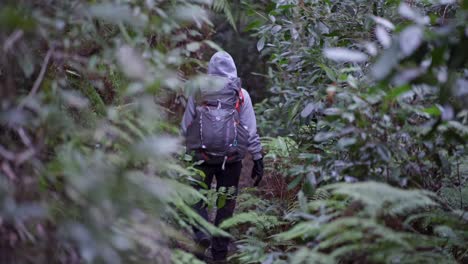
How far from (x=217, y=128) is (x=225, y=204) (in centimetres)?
79

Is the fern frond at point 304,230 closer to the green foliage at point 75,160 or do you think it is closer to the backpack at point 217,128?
the green foliage at point 75,160

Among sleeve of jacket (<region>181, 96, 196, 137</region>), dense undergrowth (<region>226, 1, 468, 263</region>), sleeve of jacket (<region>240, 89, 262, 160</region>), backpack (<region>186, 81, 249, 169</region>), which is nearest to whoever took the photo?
dense undergrowth (<region>226, 1, 468, 263</region>)

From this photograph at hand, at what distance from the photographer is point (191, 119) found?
5297 millimetres

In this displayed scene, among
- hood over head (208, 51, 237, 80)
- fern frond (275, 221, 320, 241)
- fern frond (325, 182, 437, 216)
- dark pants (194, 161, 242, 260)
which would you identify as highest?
fern frond (325, 182, 437, 216)

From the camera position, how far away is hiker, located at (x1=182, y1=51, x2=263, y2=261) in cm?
518

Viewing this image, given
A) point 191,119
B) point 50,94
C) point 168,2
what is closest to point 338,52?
point 168,2

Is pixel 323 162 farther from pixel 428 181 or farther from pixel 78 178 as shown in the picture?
pixel 78 178

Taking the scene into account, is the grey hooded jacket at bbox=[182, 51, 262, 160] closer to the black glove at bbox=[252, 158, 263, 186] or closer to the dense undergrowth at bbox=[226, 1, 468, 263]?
the black glove at bbox=[252, 158, 263, 186]

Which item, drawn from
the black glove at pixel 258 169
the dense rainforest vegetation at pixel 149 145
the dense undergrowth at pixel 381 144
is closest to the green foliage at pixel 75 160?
the dense rainforest vegetation at pixel 149 145

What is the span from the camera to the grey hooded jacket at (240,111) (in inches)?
209

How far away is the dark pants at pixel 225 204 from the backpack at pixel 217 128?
16cm

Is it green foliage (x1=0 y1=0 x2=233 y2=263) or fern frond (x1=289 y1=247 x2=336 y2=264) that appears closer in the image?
green foliage (x1=0 y1=0 x2=233 y2=263)

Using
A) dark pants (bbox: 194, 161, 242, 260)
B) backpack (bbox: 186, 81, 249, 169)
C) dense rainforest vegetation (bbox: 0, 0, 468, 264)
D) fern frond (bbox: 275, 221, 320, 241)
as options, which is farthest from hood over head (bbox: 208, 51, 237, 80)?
fern frond (bbox: 275, 221, 320, 241)

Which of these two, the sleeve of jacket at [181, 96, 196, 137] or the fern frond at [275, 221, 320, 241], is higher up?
the fern frond at [275, 221, 320, 241]
